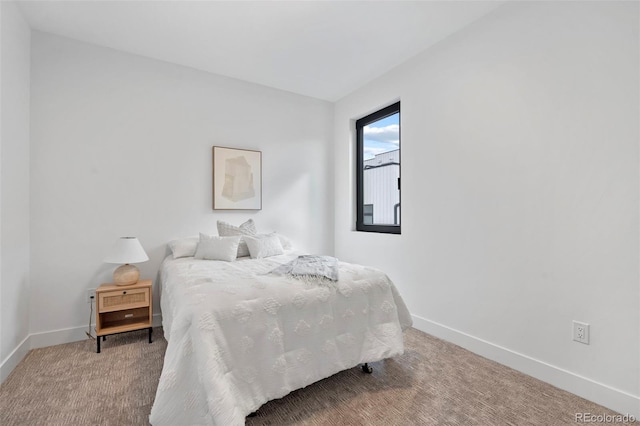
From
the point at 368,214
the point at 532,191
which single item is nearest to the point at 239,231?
the point at 368,214

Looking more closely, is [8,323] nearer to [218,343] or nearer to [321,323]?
[218,343]

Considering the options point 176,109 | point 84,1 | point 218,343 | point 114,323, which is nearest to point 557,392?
point 218,343

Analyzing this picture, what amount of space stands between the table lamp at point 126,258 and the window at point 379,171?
8.13 feet

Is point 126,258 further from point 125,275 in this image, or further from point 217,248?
point 217,248

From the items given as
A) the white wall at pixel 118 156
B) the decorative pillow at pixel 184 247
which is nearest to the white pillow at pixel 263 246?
the decorative pillow at pixel 184 247

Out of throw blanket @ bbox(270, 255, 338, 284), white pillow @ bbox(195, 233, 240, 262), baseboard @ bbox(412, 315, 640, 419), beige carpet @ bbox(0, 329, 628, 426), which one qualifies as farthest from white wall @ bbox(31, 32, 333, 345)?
baseboard @ bbox(412, 315, 640, 419)

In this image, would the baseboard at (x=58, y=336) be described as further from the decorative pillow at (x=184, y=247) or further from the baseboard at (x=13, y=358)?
the decorative pillow at (x=184, y=247)

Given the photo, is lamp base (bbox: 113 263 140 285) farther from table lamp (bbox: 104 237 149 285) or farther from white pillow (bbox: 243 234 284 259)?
white pillow (bbox: 243 234 284 259)

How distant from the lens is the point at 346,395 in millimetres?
1859

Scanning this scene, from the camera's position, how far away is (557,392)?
193 centimetres

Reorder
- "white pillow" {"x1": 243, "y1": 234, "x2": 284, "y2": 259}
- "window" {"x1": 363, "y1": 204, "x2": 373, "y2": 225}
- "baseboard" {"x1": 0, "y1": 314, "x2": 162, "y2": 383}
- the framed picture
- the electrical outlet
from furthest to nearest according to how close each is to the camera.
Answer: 1. "window" {"x1": 363, "y1": 204, "x2": 373, "y2": 225}
2. the framed picture
3. "white pillow" {"x1": 243, "y1": 234, "x2": 284, "y2": 259}
4. "baseboard" {"x1": 0, "y1": 314, "x2": 162, "y2": 383}
5. the electrical outlet

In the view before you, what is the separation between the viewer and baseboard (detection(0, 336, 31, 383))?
201 centimetres

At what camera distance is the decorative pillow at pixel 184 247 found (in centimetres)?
289

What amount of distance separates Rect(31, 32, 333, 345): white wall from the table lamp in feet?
1.20
